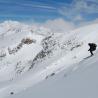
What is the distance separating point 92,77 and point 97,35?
339ft

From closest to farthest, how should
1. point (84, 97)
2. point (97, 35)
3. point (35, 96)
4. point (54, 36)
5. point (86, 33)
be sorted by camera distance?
point (84, 97) < point (35, 96) < point (97, 35) < point (86, 33) < point (54, 36)

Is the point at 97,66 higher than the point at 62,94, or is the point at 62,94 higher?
the point at 97,66

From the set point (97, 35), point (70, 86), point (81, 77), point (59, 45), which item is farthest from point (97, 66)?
point (59, 45)

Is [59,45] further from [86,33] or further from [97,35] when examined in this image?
[97,35]

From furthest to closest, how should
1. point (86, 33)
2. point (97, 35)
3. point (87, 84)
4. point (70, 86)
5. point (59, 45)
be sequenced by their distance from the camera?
point (59, 45), point (86, 33), point (97, 35), point (70, 86), point (87, 84)

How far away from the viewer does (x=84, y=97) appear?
14344 mm

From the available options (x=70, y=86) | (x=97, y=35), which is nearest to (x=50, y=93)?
(x=70, y=86)

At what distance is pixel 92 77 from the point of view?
17.2 metres

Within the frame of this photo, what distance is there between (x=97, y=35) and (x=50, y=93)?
103 metres

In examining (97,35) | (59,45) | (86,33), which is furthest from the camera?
(59,45)

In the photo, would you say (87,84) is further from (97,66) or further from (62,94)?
(97,66)

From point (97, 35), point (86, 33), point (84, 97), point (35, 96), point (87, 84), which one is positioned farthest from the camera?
point (86, 33)

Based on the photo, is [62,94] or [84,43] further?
[84,43]

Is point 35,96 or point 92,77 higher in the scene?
point 92,77
